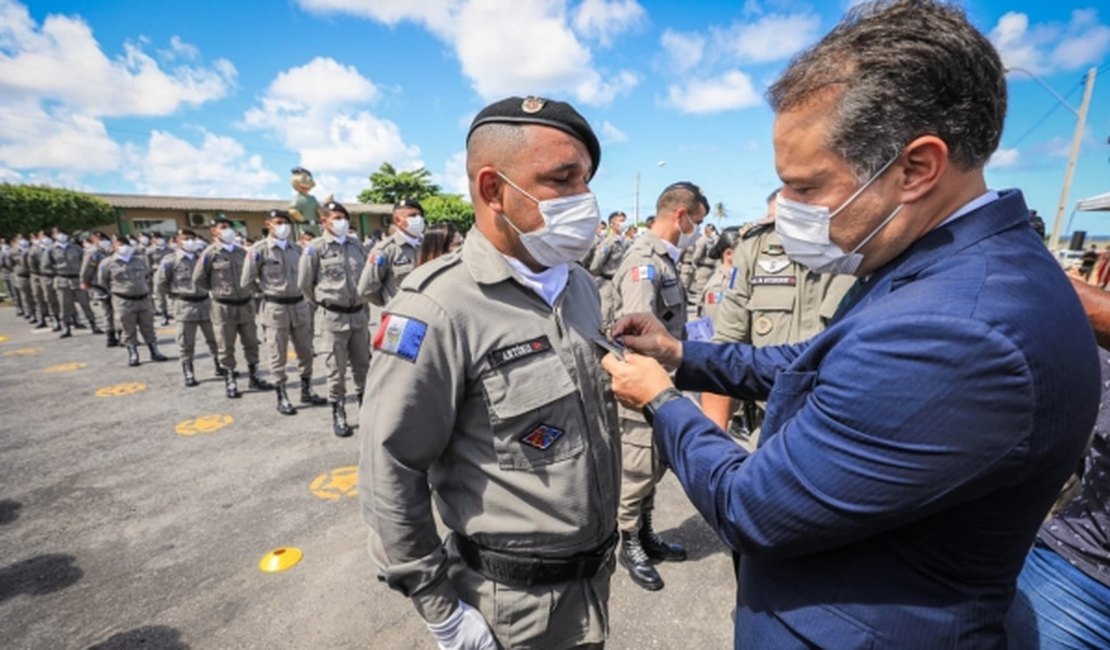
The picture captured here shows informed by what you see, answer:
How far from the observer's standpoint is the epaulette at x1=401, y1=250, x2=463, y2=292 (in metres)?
1.51

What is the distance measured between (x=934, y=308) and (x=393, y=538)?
4.61 ft

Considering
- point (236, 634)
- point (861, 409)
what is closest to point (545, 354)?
point (861, 409)

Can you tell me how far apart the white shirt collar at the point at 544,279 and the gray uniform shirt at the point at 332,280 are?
15.1ft

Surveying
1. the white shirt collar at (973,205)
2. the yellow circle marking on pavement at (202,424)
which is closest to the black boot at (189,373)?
the yellow circle marking on pavement at (202,424)

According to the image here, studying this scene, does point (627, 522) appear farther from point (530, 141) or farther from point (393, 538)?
point (530, 141)

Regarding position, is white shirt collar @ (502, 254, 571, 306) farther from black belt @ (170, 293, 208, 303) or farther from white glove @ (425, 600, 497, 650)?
black belt @ (170, 293, 208, 303)

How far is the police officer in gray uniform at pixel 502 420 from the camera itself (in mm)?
1410

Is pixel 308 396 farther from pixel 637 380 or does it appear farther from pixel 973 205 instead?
pixel 973 205

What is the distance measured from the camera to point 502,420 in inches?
57.6

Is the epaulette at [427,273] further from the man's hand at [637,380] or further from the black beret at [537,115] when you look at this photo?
the man's hand at [637,380]

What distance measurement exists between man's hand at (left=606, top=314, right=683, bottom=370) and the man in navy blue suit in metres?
0.60

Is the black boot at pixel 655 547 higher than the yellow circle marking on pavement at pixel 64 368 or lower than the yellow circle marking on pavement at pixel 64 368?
higher

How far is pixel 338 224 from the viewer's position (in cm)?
606

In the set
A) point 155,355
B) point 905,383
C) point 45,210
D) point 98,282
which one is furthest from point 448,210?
point 905,383
